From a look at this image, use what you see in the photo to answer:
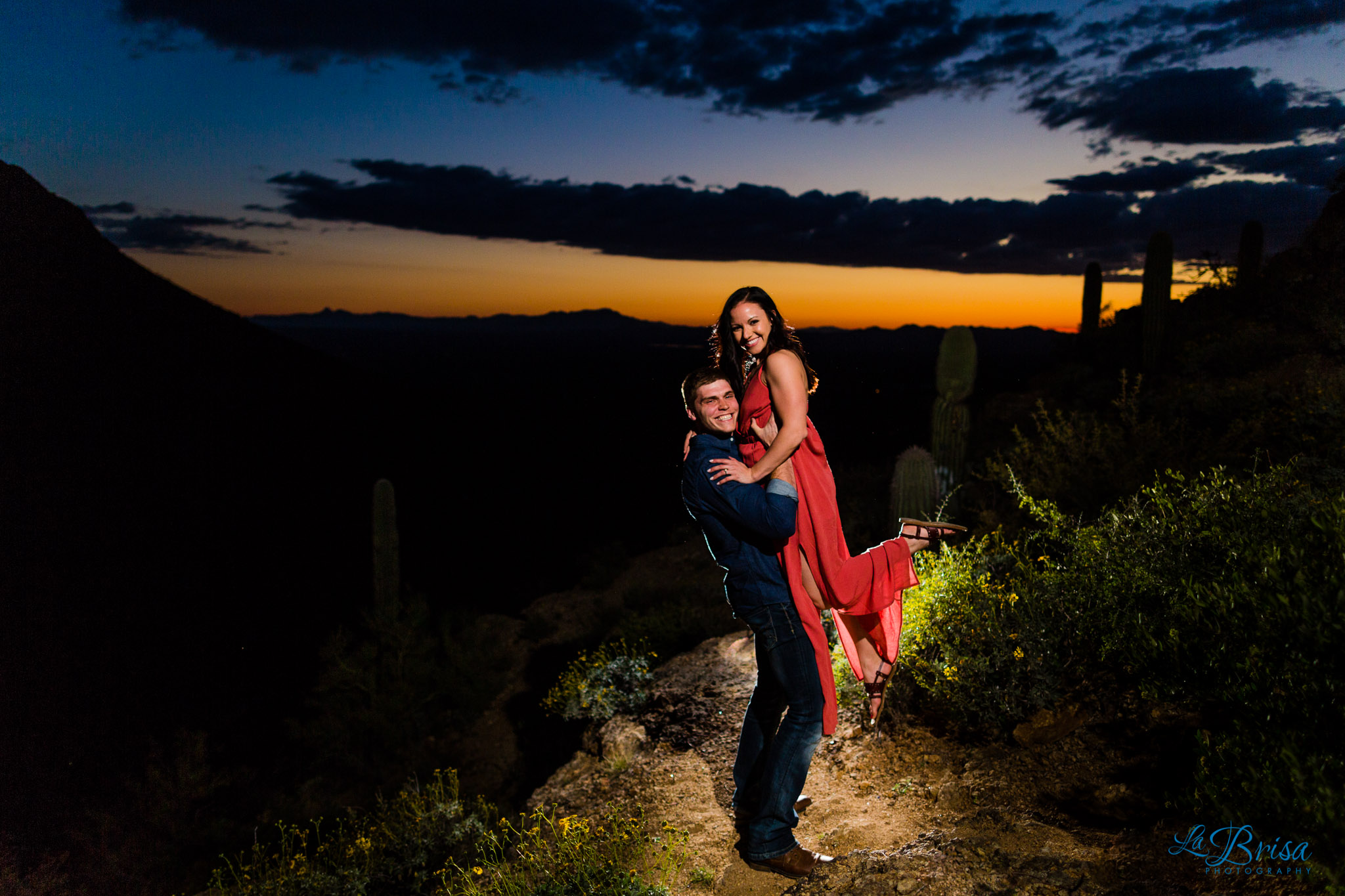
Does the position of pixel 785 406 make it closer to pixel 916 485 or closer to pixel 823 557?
pixel 823 557

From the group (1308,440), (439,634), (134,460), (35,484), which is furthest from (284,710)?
(1308,440)

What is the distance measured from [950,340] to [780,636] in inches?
305

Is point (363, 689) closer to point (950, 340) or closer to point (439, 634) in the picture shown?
point (439, 634)

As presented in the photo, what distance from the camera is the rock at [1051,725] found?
3.17 m

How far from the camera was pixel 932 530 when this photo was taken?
2727 mm

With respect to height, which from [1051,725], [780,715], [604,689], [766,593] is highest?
[766,593]

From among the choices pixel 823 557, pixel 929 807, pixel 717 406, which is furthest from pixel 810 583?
pixel 929 807

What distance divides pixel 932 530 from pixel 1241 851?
4.17ft

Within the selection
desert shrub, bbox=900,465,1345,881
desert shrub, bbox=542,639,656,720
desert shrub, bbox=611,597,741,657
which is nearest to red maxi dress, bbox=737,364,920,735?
desert shrub, bbox=900,465,1345,881

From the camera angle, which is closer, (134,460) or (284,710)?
(284,710)

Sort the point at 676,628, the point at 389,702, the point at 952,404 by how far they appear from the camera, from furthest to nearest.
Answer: the point at 952,404, the point at 389,702, the point at 676,628

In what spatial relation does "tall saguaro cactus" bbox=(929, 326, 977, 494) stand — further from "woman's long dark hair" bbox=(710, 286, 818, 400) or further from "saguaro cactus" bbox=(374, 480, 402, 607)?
"saguaro cactus" bbox=(374, 480, 402, 607)

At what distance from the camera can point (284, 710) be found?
10609mm

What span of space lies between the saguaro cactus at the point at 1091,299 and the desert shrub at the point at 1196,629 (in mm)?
13538
